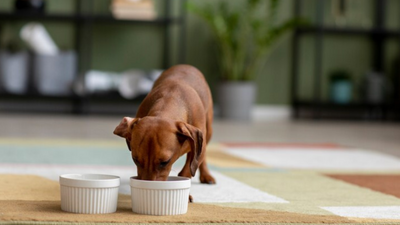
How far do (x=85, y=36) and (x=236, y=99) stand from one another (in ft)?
4.29

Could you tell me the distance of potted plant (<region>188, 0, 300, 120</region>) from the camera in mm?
5547

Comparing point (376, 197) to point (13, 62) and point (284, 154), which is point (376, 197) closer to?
point (284, 154)

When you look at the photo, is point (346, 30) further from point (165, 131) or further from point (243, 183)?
point (165, 131)

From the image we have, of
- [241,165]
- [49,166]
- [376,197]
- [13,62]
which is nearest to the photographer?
[376,197]

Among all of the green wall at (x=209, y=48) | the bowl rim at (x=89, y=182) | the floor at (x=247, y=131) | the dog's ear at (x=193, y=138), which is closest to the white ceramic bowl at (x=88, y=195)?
the bowl rim at (x=89, y=182)

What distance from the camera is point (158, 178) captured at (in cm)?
143

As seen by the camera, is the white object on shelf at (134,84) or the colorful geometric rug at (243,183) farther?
the white object on shelf at (134,84)

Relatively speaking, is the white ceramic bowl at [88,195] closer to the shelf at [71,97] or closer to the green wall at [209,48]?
the shelf at [71,97]

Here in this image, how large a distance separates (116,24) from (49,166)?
11.9ft

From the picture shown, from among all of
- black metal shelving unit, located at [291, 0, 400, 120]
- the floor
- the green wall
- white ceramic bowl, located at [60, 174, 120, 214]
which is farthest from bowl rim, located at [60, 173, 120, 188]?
black metal shelving unit, located at [291, 0, 400, 120]

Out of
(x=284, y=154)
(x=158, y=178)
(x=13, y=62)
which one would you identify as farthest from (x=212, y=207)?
(x=13, y=62)

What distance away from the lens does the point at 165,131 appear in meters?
1.42

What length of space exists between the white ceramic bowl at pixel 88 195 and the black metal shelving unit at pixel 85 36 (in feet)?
13.2

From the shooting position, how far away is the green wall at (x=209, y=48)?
5.72m
